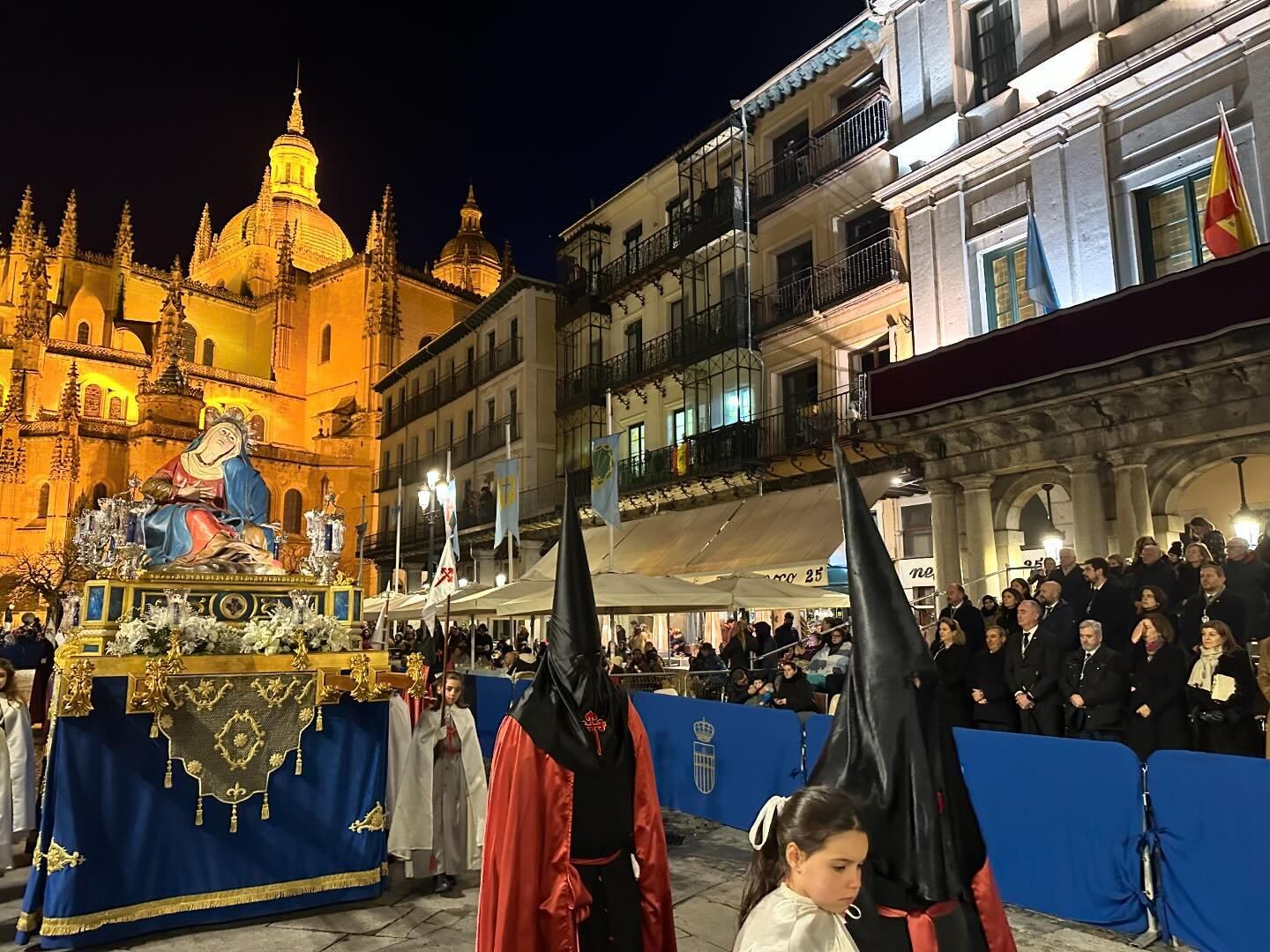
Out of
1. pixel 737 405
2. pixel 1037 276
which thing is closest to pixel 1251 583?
pixel 1037 276

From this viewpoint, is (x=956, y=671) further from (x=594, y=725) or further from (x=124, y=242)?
(x=124, y=242)

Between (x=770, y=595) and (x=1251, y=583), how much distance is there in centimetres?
678

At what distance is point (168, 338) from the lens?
5031cm

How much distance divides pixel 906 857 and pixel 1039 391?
40.4 ft

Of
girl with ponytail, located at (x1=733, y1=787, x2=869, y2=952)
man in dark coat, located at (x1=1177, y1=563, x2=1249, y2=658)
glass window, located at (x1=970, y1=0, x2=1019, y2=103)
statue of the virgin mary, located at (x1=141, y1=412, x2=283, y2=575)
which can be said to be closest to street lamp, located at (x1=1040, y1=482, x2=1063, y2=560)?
man in dark coat, located at (x1=1177, y1=563, x2=1249, y2=658)

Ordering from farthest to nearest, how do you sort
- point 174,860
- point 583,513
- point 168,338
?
point 168,338
point 583,513
point 174,860

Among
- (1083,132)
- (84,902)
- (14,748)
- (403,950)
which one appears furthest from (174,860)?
(1083,132)

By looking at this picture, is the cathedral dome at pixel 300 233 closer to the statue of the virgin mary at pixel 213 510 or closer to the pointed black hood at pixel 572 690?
the statue of the virgin mary at pixel 213 510

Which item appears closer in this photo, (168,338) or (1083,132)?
(1083,132)

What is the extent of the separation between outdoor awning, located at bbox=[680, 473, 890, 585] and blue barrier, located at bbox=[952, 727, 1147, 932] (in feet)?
31.6

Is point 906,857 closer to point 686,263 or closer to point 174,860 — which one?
point 174,860

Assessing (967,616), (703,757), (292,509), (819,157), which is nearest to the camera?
(703,757)

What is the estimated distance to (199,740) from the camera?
6246 mm

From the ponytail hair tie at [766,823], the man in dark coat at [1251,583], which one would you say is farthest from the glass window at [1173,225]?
the ponytail hair tie at [766,823]
